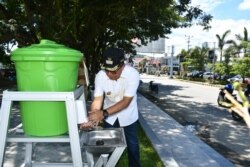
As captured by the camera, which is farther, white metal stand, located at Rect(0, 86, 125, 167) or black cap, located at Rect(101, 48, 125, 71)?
black cap, located at Rect(101, 48, 125, 71)

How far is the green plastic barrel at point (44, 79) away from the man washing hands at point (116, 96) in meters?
0.31

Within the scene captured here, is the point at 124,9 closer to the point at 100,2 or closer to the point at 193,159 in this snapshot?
the point at 100,2

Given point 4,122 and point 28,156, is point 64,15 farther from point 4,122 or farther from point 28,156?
point 4,122

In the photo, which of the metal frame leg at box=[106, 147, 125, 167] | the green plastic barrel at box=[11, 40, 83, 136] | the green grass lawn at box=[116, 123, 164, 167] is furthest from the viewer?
the green grass lawn at box=[116, 123, 164, 167]

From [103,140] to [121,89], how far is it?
2.17 feet

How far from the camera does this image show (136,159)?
409 cm

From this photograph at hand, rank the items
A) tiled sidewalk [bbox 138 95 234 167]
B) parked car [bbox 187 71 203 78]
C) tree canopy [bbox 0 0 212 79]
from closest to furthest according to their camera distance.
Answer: tiled sidewalk [bbox 138 95 234 167] < tree canopy [bbox 0 0 212 79] < parked car [bbox 187 71 203 78]

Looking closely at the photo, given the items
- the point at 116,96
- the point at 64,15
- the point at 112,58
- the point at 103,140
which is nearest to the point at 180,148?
the point at 116,96

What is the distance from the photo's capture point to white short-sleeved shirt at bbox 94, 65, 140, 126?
363cm

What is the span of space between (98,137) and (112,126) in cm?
54

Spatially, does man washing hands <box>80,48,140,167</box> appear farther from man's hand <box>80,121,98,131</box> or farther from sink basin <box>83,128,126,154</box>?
sink basin <box>83,128,126,154</box>

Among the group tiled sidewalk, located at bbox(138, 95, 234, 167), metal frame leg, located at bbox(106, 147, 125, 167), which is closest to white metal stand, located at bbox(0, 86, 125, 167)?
metal frame leg, located at bbox(106, 147, 125, 167)

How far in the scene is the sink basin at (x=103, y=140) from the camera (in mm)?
3180

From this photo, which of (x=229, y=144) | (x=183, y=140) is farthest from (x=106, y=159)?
(x=229, y=144)
